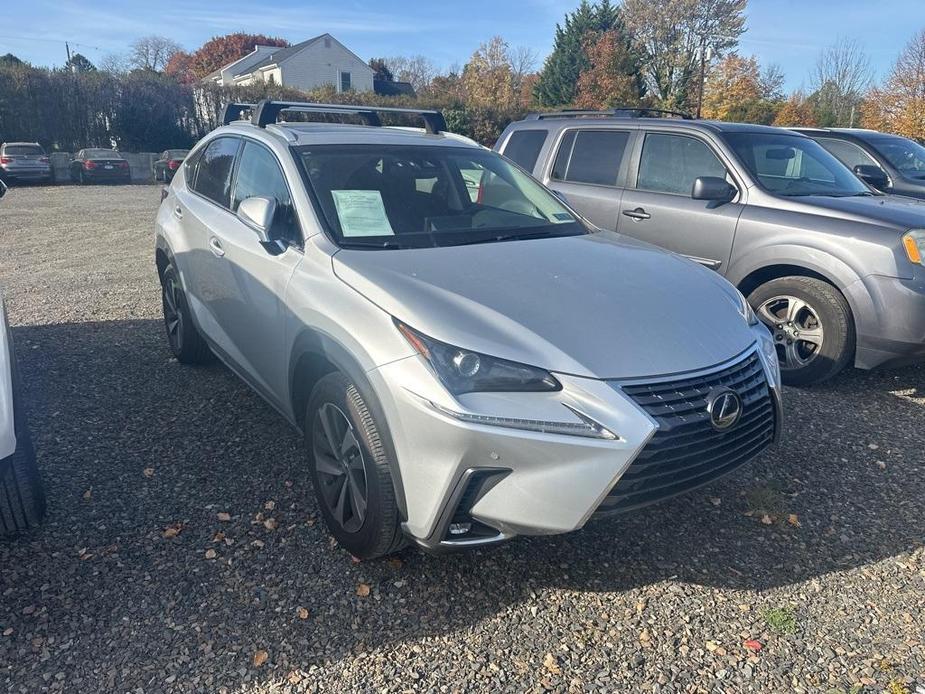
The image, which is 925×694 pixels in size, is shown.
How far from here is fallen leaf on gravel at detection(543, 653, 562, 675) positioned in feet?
7.77

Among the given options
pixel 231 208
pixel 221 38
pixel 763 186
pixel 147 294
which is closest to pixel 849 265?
pixel 763 186

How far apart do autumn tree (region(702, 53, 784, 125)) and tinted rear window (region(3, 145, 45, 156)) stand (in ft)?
103

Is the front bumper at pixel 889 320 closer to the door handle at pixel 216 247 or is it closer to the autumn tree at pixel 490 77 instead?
the door handle at pixel 216 247

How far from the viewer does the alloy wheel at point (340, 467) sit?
271 cm

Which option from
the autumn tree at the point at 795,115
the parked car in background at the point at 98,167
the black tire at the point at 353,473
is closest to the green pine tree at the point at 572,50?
the autumn tree at the point at 795,115

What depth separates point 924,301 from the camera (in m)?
4.30

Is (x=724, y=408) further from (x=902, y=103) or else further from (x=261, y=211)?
(x=902, y=103)

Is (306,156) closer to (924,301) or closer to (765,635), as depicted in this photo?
(765,635)

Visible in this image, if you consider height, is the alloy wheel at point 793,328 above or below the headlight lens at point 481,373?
below

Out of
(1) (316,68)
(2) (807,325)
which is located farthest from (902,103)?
(1) (316,68)

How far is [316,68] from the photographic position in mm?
55125

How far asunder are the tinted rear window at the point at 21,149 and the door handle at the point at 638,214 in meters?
23.8

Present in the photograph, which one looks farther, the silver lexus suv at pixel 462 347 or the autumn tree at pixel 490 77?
the autumn tree at pixel 490 77

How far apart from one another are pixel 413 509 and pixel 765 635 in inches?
53.0
